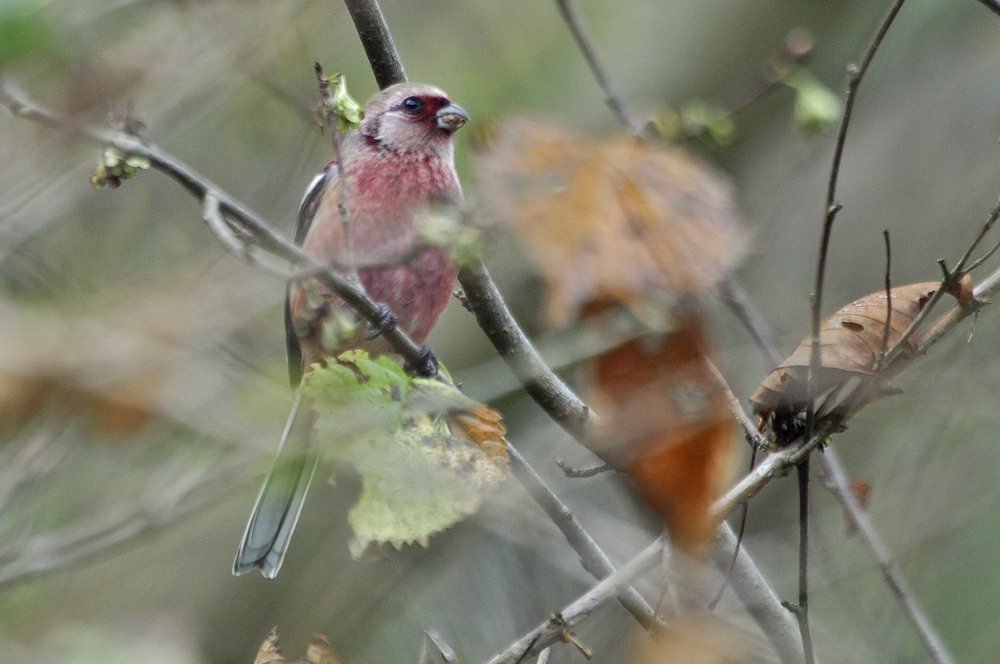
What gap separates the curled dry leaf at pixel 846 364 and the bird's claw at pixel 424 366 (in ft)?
4.08

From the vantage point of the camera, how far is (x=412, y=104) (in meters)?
4.67

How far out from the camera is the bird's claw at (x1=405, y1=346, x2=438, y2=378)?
359cm

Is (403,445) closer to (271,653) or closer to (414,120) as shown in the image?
(271,653)

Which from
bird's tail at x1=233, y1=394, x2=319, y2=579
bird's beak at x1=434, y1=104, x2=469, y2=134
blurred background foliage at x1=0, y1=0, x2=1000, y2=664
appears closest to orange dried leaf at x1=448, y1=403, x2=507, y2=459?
blurred background foliage at x1=0, y1=0, x2=1000, y2=664

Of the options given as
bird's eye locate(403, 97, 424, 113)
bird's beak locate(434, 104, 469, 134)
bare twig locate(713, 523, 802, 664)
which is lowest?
bare twig locate(713, 523, 802, 664)

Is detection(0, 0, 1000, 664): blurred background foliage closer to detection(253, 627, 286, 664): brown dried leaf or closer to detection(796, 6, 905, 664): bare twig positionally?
detection(253, 627, 286, 664): brown dried leaf

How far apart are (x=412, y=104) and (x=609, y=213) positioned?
3.14 m

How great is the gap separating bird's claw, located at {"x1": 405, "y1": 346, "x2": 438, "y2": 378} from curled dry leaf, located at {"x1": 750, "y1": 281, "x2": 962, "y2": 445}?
1.24m

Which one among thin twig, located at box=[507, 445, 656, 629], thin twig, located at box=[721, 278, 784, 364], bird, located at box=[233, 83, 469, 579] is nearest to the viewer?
thin twig, located at box=[507, 445, 656, 629]

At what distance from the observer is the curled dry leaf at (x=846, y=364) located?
2.64m

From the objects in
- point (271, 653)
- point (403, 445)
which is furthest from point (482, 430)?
point (271, 653)

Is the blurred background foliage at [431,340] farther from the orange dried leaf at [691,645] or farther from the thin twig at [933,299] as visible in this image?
the thin twig at [933,299]

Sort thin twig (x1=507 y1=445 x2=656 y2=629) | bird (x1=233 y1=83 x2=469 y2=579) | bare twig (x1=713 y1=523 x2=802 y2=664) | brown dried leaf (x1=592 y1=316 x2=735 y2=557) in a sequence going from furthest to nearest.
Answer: bird (x1=233 y1=83 x2=469 y2=579), bare twig (x1=713 y1=523 x2=802 y2=664), thin twig (x1=507 y1=445 x2=656 y2=629), brown dried leaf (x1=592 y1=316 x2=735 y2=557)

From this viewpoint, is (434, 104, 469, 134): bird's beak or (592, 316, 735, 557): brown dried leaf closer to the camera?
(592, 316, 735, 557): brown dried leaf
